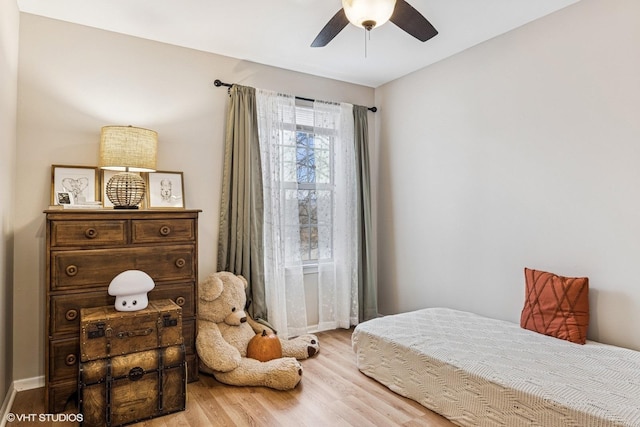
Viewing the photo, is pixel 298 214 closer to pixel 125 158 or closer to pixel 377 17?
pixel 125 158

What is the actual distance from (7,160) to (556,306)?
3544mm

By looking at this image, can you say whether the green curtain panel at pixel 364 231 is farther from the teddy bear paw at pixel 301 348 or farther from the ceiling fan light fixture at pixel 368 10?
the ceiling fan light fixture at pixel 368 10

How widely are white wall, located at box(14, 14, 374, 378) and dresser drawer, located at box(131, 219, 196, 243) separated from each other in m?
0.54

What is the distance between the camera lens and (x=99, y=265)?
99.5 inches

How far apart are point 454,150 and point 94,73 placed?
2945mm

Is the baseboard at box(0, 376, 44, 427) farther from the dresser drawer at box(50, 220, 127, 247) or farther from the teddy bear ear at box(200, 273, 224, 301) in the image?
the teddy bear ear at box(200, 273, 224, 301)

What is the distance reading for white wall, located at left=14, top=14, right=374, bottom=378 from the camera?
8.92 ft

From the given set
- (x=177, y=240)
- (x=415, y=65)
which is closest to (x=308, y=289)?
(x=177, y=240)

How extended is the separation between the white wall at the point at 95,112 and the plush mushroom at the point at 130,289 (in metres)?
0.75

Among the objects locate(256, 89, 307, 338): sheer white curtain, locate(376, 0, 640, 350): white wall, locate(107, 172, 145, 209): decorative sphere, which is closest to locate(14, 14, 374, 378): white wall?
locate(256, 89, 307, 338): sheer white curtain

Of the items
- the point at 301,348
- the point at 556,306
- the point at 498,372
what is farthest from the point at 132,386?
the point at 556,306

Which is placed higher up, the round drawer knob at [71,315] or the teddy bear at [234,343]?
the round drawer knob at [71,315]

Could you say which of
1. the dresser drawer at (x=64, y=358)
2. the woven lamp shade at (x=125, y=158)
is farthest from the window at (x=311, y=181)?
the dresser drawer at (x=64, y=358)

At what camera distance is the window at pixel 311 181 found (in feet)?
12.6
